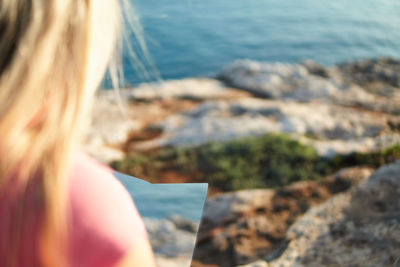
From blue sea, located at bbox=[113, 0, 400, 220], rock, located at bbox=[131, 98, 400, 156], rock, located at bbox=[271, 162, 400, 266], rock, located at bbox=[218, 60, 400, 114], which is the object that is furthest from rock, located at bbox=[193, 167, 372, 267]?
blue sea, located at bbox=[113, 0, 400, 220]

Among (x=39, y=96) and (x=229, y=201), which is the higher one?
(x=39, y=96)

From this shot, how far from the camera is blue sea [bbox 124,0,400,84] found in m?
4.30

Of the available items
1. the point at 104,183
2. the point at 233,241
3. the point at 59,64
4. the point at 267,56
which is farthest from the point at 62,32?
the point at 267,56

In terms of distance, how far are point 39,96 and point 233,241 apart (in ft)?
7.06

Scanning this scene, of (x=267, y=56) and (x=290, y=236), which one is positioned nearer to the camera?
(x=290, y=236)

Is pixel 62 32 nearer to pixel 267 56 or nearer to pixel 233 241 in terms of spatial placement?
pixel 233 241

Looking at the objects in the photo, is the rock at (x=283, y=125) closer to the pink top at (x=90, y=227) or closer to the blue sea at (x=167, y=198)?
the blue sea at (x=167, y=198)

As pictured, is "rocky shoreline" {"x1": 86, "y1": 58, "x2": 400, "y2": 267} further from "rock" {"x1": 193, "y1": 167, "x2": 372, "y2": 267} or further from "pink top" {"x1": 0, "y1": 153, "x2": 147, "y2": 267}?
"pink top" {"x1": 0, "y1": 153, "x2": 147, "y2": 267}

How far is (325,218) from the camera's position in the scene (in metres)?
2.33

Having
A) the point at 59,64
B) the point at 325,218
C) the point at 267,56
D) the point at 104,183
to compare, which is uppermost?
the point at 59,64

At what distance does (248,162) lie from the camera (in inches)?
131

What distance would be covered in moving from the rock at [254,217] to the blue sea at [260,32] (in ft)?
5.86

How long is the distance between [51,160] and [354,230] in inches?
76.8

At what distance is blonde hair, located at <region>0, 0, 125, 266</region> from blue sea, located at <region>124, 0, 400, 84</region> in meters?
3.79
